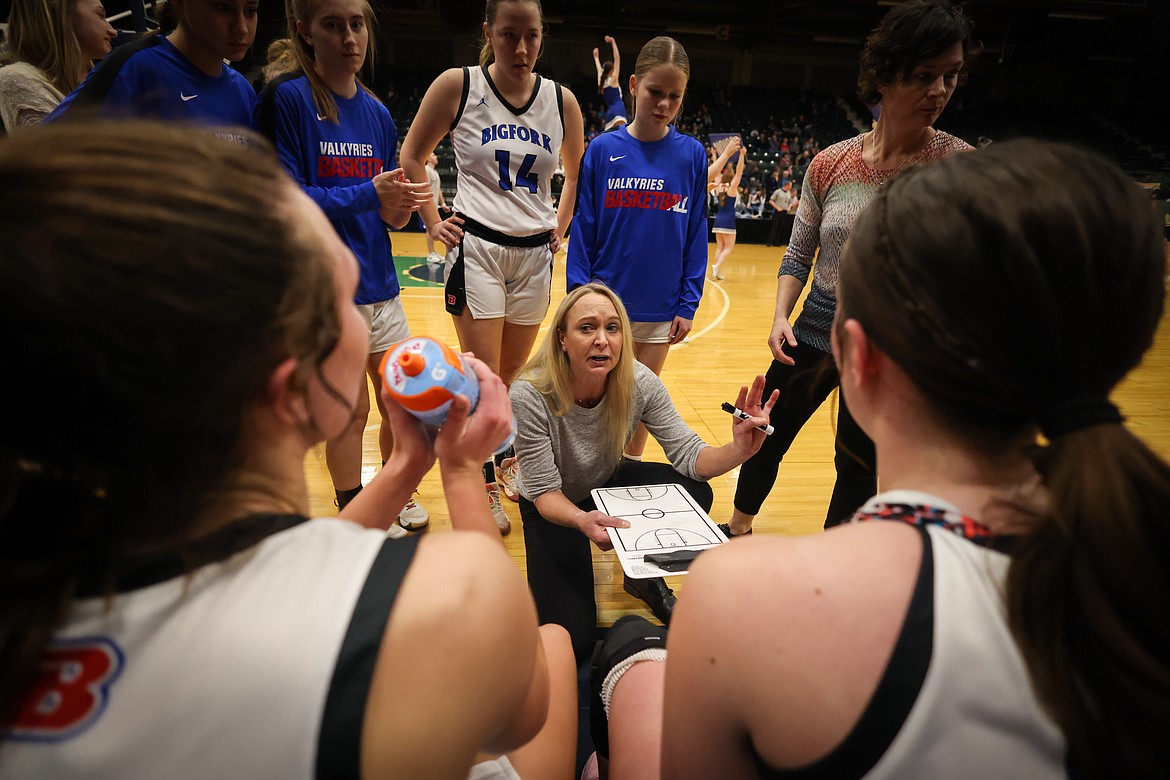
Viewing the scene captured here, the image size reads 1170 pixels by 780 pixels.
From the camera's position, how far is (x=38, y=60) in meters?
2.18

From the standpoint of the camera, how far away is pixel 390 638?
0.55m

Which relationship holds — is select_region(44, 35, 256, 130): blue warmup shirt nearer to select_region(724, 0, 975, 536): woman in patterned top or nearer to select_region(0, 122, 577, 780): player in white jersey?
select_region(0, 122, 577, 780): player in white jersey

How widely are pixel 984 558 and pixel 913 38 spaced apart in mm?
1733

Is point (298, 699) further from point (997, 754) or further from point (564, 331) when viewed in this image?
point (564, 331)

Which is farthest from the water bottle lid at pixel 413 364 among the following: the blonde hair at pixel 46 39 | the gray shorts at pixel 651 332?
the blonde hair at pixel 46 39

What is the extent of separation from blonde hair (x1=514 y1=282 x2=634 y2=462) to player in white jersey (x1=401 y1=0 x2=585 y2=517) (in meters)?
0.59

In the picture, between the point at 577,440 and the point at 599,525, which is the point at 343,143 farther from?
the point at 599,525

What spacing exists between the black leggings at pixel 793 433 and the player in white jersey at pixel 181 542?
168 cm

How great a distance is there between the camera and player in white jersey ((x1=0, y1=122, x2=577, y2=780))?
0.49 m

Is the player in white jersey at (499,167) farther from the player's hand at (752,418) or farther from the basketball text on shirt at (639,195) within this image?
the player's hand at (752,418)

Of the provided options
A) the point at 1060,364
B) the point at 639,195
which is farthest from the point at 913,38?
the point at 1060,364

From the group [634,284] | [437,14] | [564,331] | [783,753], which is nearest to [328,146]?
[564,331]

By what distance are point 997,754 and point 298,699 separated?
0.63 metres

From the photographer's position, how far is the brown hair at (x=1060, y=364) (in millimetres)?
544
